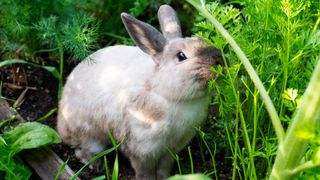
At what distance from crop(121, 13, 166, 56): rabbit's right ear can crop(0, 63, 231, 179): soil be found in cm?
79

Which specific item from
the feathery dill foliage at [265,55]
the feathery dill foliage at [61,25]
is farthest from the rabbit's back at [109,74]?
the feathery dill foliage at [265,55]

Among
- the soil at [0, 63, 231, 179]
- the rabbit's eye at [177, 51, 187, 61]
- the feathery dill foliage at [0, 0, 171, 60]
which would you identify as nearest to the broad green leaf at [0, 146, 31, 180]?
the soil at [0, 63, 231, 179]

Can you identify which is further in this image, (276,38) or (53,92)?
(53,92)

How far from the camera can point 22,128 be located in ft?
10.6

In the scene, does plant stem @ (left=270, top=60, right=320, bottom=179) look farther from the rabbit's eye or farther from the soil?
the soil

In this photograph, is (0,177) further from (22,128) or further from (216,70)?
(216,70)

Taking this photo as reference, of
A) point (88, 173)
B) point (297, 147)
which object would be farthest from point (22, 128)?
point (297, 147)

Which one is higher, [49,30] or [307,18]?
[307,18]

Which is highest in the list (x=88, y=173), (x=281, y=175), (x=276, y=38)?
(x=276, y=38)

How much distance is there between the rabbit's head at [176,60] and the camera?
2.84 m

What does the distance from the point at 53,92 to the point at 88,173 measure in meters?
0.80

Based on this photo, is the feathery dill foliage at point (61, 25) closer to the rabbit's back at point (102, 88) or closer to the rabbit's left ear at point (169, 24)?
the rabbit's back at point (102, 88)

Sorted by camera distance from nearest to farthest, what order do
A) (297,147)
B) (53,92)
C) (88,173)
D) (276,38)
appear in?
(297,147), (276,38), (88,173), (53,92)

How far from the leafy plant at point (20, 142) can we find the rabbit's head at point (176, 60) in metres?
0.64
